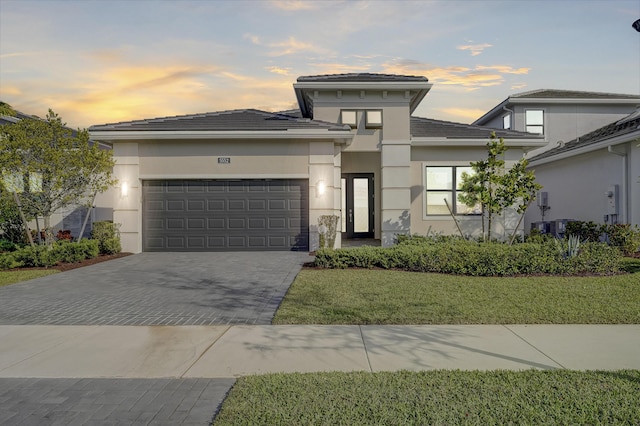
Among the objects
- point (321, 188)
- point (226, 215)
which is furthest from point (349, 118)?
point (226, 215)

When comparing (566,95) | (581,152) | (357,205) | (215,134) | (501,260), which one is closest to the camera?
(501,260)

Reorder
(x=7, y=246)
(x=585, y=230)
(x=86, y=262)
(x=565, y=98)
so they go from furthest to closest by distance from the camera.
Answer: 1. (x=565, y=98)
2. (x=585, y=230)
3. (x=7, y=246)
4. (x=86, y=262)

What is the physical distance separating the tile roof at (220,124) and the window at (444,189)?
4.19 m

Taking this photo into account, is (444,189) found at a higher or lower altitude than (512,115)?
lower

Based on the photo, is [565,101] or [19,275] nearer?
[19,275]

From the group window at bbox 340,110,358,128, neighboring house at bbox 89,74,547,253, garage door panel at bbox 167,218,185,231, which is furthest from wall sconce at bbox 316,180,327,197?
garage door panel at bbox 167,218,185,231

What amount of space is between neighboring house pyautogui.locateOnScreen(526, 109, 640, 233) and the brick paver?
1471 cm

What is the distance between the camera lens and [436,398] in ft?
12.4

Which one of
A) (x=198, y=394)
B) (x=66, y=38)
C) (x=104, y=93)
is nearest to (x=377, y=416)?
(x=198, y=394)

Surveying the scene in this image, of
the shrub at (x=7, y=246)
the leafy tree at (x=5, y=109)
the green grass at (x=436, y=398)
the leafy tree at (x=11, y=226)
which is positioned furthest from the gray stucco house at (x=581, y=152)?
the leafy tree at (x=5, y=109)

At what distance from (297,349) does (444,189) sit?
12.6 metres

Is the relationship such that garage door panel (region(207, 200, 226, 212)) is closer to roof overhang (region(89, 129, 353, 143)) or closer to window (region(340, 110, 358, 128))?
roof overhang (region(89, 129, 353, 143))

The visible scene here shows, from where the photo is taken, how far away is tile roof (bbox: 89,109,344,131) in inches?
579

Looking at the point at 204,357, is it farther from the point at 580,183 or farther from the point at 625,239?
the point at 580,183
